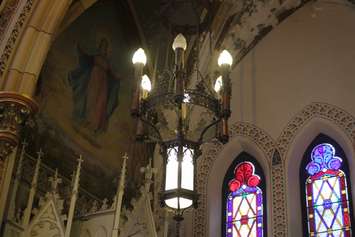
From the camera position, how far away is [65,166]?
29.7 feet

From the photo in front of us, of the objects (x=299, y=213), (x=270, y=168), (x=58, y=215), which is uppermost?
(x=270, y=168)

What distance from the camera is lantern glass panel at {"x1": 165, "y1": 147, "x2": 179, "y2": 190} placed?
18.6ft

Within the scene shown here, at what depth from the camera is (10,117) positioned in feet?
24.7

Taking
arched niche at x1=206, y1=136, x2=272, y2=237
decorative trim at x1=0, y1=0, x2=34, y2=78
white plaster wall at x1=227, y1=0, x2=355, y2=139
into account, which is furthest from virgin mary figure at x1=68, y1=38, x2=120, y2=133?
white plaster wall at x1=227, y1=0, x2=355, y2=139

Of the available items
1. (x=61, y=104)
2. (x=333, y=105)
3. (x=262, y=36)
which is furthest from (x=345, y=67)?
(x=61, y=104)

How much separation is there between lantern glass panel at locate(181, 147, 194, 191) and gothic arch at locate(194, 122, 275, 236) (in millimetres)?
4233

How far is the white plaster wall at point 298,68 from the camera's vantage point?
1027cm

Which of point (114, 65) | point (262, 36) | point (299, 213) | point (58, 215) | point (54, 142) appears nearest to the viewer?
point (58, 215)

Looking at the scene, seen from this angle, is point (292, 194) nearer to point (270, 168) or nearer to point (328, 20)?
point (270, 168)

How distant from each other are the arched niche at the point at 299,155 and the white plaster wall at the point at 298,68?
33cm

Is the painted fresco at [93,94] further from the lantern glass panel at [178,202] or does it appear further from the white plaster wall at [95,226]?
the lantern glass panel at [178,202]

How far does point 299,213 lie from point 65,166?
3283mm

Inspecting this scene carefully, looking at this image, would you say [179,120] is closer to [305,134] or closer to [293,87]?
[305,134]

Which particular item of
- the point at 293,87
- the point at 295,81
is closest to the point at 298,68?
the point at 295,81
